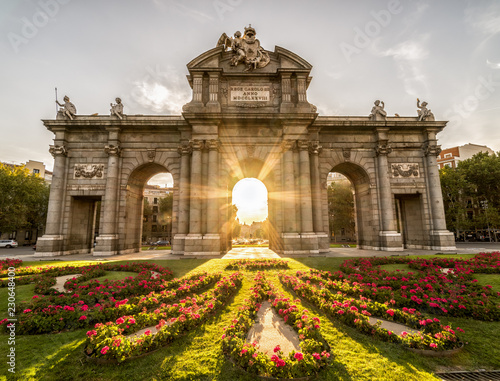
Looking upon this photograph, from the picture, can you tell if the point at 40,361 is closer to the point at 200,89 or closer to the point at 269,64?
the point at 200,89

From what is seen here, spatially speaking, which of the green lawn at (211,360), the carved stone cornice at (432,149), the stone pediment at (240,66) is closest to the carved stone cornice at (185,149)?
the stone pediment at (240,66)

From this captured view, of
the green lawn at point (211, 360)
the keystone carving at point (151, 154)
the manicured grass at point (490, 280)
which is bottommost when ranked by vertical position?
the green lawn at point (211, 360)

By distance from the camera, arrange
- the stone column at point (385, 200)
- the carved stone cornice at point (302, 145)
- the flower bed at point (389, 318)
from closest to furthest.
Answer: the flower bed at point (389, 318), the carved stone cornice at point (302, 145), the stone column at point (385, 200)

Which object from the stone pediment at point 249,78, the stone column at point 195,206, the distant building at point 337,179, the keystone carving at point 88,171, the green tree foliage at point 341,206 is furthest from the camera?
the distant building at point 337,179

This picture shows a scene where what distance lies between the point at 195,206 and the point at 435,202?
2218 cm

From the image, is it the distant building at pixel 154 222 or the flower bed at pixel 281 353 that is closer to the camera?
the flower bed at pixel 281 353

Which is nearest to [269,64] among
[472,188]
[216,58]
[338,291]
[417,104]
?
[216,58]

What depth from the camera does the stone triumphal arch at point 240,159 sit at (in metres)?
20.5

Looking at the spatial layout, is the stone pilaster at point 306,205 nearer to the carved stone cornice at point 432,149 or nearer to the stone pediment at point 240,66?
the stone pediment at point 240,66

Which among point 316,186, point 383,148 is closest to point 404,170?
point 383,148

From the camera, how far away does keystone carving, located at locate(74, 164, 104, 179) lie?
73.8ft

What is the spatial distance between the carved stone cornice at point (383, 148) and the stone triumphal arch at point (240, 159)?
0.31ft

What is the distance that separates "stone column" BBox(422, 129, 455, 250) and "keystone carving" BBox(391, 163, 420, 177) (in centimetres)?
112

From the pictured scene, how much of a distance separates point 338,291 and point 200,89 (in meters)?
19.6
